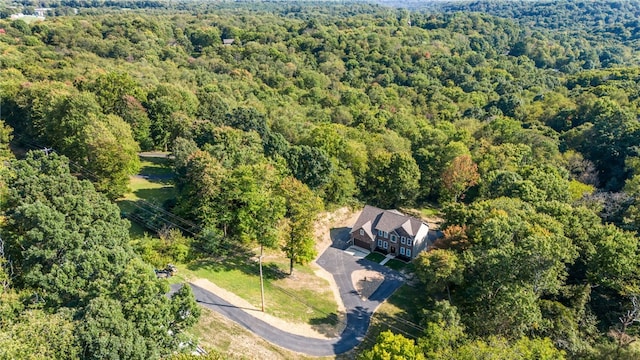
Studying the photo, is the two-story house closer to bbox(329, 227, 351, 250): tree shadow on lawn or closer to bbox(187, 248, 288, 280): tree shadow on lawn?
bbox(329, 227, 351, 250): tree shadow on lawn

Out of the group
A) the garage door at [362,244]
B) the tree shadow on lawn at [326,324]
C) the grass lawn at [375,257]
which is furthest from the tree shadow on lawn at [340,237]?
the tree shadow on lawn at [326,324]

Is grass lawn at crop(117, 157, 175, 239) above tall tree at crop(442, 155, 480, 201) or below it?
below

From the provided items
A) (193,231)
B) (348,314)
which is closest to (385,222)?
(348,314)

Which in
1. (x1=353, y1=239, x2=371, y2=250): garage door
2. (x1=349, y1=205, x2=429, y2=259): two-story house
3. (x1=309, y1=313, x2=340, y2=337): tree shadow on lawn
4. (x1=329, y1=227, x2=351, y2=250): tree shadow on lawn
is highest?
(x1=349, y1=205, x2=429, y2=259): two-story house

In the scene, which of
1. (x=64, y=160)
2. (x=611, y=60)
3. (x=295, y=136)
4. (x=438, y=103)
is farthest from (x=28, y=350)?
(x=611, y=60)

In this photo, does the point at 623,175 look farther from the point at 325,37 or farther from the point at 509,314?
the point at 325,37

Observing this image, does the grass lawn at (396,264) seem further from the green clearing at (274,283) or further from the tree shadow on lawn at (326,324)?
the tree shadow on lawn at (326,324)

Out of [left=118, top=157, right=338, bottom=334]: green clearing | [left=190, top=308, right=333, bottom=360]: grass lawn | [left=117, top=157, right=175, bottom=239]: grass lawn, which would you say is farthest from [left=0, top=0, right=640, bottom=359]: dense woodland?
[left=190, top=308, right=333, bottom=360]: grass lawn

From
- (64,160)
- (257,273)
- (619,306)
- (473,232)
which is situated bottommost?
(257,273)
